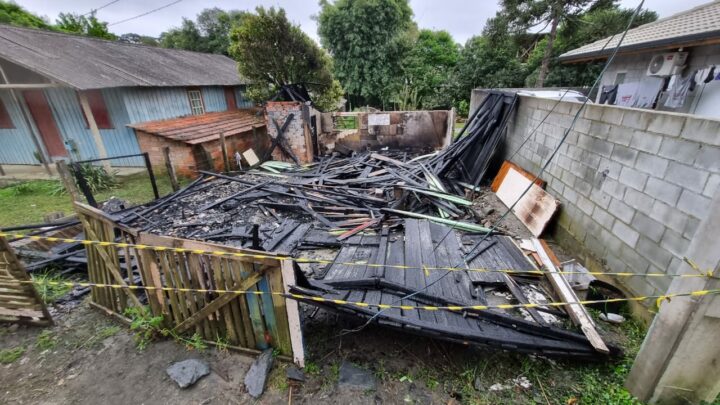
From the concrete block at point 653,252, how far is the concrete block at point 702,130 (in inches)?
43.7

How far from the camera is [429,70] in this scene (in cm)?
2069

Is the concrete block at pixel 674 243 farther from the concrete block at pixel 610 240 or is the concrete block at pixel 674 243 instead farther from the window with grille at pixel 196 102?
the window with grille at pixel 196 102

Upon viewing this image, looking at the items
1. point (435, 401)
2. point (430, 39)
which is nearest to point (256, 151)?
point (435, 401)

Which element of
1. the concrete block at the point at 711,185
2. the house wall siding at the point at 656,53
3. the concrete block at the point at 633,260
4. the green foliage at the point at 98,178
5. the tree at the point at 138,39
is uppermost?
the tree at the point at 138,39

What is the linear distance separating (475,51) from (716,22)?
14.4 metres

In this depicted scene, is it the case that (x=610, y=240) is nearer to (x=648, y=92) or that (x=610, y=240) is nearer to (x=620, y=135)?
(x=620, y=135)

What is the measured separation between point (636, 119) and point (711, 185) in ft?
3.99

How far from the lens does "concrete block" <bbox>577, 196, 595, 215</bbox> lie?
4.09m

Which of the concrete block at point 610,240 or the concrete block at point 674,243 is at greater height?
the concrete block at point 674,243

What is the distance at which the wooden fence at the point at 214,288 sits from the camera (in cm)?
265

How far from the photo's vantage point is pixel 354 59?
1869 centimetres

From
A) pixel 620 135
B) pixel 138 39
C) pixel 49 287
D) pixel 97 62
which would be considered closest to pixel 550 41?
pixel 620 135

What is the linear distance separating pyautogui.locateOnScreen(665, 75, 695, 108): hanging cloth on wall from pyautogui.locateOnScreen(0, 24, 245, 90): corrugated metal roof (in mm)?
15925

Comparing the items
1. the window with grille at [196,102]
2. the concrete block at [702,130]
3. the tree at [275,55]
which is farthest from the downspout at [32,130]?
the concrete block at [702,130]
